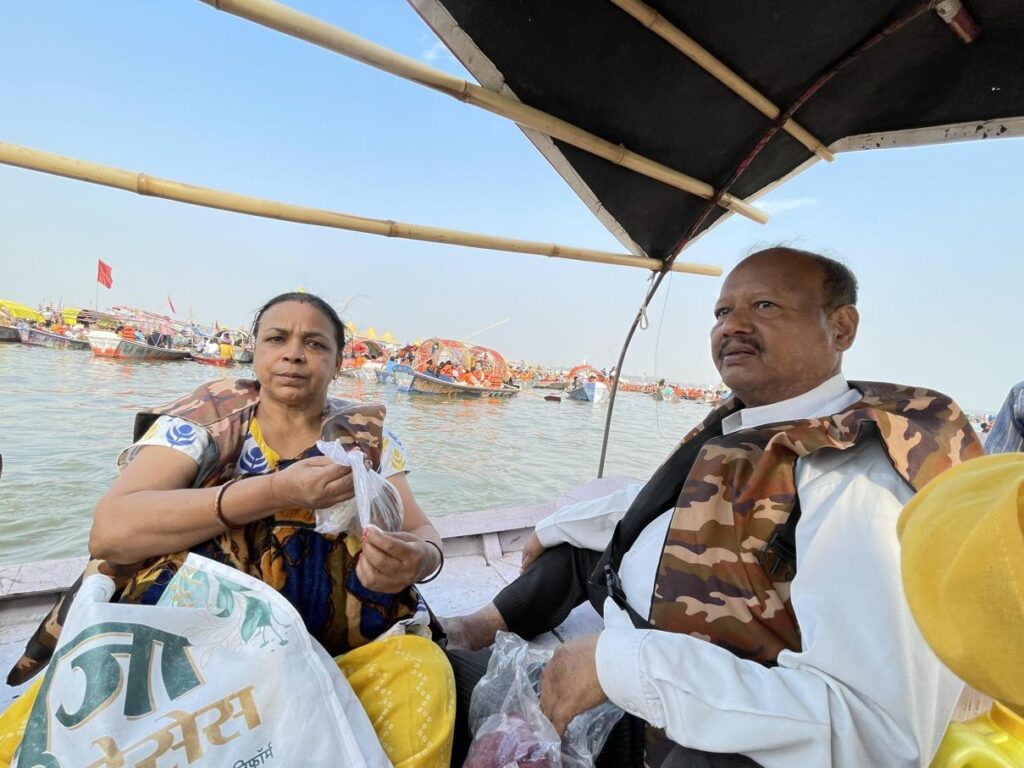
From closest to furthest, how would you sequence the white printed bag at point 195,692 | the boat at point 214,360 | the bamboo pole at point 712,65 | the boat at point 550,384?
the white printed bag at point 195,692 → the bamboo pole at point 712,65 → the boat at point 214,360 → the boat at point 550,384

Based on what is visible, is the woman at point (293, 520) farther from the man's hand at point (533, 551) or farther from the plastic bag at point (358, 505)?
the man's hand at point (533, 551)

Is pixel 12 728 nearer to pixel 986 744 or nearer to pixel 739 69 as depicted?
pixel 986 744

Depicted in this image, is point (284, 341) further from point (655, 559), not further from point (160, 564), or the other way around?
point (655, 559)

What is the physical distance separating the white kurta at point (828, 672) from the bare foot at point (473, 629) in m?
0.92

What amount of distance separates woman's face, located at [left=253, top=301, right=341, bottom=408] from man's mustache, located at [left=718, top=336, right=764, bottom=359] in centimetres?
133

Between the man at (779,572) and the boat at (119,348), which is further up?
the man at (779,572)

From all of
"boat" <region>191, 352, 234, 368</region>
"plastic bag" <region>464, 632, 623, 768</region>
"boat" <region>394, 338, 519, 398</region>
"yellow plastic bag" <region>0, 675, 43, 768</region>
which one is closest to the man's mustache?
"plastic bag" <region>464, 632, 623, 768</region>

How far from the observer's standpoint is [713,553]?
1135mm

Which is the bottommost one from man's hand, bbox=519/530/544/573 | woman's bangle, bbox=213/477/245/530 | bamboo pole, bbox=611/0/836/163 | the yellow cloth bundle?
man's hand, bbox=519/530/544/573

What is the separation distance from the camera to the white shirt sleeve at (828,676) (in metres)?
0.82

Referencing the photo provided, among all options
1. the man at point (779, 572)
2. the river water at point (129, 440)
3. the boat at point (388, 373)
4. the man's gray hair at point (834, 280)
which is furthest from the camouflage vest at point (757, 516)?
the boat at point (388, 373)

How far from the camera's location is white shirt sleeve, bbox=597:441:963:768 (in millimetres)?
818

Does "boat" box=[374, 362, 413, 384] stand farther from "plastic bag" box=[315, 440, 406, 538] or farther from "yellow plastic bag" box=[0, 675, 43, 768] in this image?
"yellow plastic bag" box=[0, 675, 43, 768]

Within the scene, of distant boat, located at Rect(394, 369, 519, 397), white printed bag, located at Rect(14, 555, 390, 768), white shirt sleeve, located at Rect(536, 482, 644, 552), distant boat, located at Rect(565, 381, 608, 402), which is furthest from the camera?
distant boat, located at Rect(565, 381, 608, 402)
